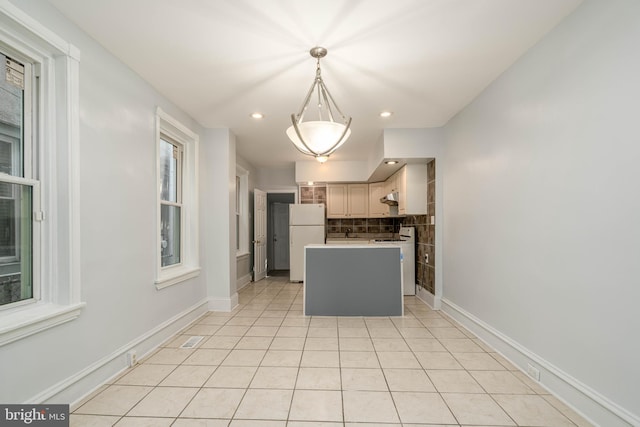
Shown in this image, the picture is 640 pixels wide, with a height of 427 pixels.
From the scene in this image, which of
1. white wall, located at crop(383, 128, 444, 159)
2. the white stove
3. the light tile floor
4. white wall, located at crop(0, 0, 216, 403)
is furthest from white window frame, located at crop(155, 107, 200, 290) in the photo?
the white stove

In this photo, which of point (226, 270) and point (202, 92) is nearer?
point (202, 92)

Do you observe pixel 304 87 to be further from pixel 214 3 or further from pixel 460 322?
pixel 460 322

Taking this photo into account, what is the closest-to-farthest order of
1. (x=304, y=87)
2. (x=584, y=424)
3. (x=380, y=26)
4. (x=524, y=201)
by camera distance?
1. (x=584, y=424)
2. (x=380, y=26)
3. (x=524, y=201)
4. (x=304, y=87)

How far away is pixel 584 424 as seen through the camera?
1.82 m

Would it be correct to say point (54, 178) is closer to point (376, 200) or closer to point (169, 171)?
point (169, 171)

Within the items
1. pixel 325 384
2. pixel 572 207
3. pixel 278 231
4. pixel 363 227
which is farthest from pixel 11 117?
pixel 278 231

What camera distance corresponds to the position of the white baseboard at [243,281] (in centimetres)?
580

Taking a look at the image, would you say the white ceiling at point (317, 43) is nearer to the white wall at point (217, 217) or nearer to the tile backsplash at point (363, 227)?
the white wall at point (217, 217)

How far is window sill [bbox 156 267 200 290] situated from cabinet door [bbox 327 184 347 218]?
11.6 ft

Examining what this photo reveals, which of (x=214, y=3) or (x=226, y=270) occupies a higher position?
(x=214, y=3)

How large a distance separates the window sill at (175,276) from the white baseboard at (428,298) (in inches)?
125

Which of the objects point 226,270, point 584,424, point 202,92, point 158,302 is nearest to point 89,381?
point 158,302

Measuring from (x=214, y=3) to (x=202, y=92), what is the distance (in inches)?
54.1

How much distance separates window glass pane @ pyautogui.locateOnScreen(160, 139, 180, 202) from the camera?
348cm
